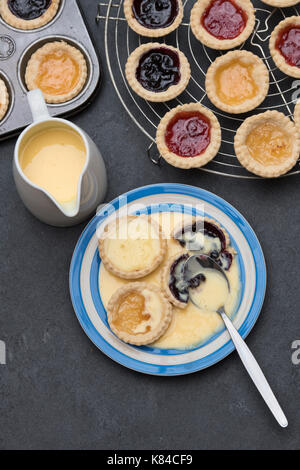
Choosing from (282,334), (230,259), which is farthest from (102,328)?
(282,334)

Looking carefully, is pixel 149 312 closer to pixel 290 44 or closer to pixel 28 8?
pixel 290 44

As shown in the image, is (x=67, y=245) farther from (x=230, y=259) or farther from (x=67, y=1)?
(x=67, y=1)

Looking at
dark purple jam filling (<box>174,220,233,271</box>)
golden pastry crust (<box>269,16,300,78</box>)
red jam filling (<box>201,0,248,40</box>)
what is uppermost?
red jam filling (<box>201,0,248,40</box>)

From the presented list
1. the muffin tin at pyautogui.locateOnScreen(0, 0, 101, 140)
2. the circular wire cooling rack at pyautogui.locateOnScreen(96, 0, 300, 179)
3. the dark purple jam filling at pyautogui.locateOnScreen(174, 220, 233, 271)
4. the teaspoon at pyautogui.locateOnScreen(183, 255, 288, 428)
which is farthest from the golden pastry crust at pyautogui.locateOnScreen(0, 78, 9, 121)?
the teaspoon at pyautogui.locateOnScreen(183, 255, 288, 428)

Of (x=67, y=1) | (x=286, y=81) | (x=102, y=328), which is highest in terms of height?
(x=67, y=1)

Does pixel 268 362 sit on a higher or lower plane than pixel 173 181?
lower

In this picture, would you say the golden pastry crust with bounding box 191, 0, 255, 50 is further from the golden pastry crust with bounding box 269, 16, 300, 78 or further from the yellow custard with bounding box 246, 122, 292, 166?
the yellow custard with bounding box 246, 122, 292, 166
